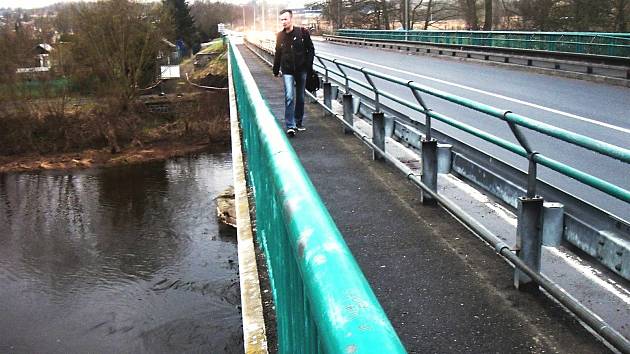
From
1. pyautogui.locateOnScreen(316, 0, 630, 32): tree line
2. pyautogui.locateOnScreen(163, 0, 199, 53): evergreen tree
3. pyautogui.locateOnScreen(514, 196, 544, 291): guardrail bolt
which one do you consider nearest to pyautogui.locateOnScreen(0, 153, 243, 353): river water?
pyautogui.locateOnScreen(514, 196, 544, 291): guardrail bolt

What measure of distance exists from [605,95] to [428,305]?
12.2 m

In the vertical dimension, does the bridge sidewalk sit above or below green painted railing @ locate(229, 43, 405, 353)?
below

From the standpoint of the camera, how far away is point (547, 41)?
2245 cm

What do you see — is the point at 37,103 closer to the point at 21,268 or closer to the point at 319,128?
the point at 21,268

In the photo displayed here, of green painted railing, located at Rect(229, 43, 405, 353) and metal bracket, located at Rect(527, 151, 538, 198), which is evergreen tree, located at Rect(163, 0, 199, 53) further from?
green painted railing, located at Rect(229, 43, 405, 353)

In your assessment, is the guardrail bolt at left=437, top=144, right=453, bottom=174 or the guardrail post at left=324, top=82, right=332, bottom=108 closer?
the guardrail bolt at left=437, top=144, right=453, bottom=174

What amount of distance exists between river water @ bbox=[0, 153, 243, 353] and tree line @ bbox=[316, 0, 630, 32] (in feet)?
64.1

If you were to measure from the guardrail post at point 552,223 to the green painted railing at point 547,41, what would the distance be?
15.4 m

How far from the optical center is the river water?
21.4 meters

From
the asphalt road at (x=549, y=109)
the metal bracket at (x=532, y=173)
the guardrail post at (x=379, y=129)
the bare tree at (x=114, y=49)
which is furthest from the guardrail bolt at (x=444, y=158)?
the bare tree at (x=114, y=49)

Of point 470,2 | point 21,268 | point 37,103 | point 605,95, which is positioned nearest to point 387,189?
point 605,95

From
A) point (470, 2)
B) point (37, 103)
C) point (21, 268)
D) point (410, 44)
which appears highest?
point (470, 2)

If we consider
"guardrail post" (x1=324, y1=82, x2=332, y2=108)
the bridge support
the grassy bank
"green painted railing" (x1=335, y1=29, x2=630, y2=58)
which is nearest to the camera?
the bridge support

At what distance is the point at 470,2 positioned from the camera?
139 feet
